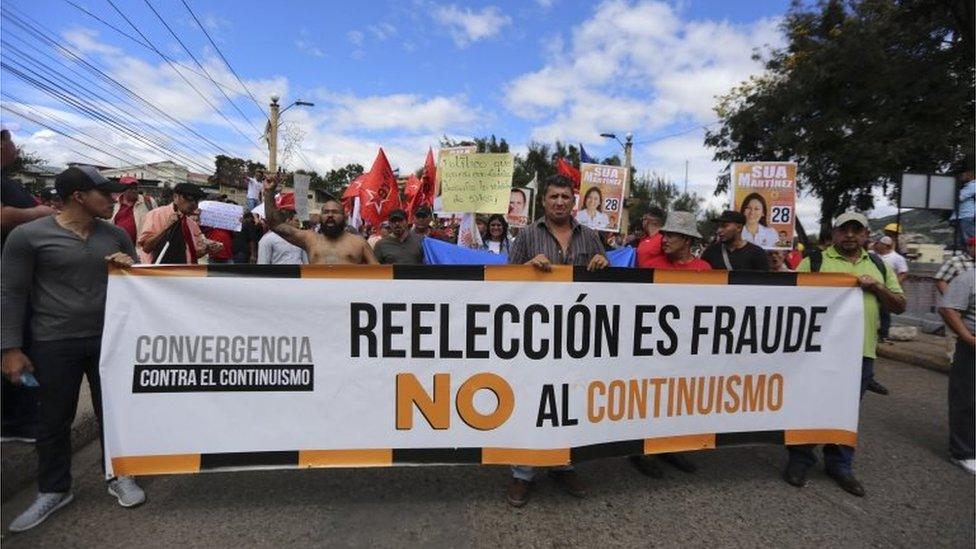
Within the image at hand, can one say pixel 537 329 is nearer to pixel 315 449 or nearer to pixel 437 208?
pixel 315 449

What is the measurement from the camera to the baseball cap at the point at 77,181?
2.99 m

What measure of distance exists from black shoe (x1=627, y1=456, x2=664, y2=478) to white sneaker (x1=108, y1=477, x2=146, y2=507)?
3072mm

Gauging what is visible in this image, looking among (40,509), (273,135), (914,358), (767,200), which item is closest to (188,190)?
(40,509)

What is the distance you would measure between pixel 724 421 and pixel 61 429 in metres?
3.92

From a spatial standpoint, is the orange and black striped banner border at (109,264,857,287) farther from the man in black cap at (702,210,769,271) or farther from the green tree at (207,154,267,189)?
the green tree at (207,154,267,189)

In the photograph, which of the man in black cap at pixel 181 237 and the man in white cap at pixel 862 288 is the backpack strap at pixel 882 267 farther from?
the man in black cap at pixel 181 237

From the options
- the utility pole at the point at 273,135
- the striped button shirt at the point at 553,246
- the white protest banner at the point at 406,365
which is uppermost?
the utility pole at the point at 273,135

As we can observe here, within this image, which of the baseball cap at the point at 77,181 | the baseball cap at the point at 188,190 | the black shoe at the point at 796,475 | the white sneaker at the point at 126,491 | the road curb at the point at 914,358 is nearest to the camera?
the baseball cap at the point at 77,181

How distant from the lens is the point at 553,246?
364 centimetres

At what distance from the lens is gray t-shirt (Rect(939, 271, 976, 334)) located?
3992 mm

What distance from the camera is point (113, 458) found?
301 centimetres

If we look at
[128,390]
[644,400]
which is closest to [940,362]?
[644,400]

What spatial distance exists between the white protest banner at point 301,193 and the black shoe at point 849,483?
231 inches

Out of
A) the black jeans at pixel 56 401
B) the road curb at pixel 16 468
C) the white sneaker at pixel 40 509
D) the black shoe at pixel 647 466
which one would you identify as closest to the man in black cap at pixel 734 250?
the black shoe at pixel 647 466
